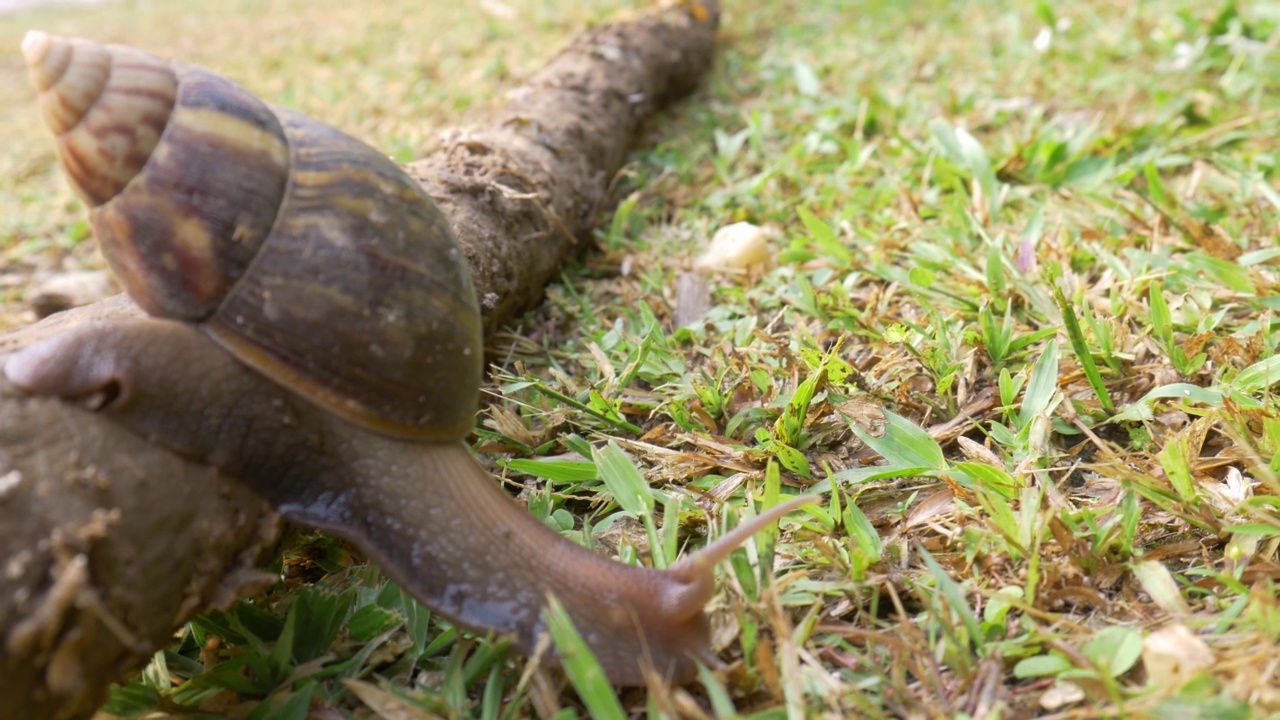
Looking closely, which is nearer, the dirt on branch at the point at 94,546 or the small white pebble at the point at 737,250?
the dirt on branch at the point at 94,546

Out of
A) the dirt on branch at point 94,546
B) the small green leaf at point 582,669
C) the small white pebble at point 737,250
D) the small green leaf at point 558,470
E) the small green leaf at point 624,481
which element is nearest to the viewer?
the dirt on branch at point 94,546

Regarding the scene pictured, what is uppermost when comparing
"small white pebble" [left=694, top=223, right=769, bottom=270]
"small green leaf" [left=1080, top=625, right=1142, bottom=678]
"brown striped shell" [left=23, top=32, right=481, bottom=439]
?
"brown striped shell" [left=23, top=32, right=481, bottom=439]

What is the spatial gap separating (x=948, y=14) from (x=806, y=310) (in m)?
3.34

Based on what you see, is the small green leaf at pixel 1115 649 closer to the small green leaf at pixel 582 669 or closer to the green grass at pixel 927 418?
the green grass at pixel 927 418

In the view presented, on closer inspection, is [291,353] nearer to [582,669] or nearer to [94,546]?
[94,546]

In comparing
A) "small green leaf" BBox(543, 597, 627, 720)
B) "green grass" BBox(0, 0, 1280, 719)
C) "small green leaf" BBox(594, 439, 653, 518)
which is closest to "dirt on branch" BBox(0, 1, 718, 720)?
"green grass" BBox(0, 0, 1280, 719)

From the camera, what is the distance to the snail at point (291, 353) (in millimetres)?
1469

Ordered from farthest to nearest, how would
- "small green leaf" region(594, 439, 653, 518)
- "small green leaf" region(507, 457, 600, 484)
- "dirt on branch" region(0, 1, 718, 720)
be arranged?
"small green leaf" region(507, 457, 600, 484), "small green leaf" region(594, 439, 653, 518), "dirt on branch" region(0, 1, 718, 720)

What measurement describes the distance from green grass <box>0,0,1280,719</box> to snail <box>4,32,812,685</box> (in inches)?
5.9

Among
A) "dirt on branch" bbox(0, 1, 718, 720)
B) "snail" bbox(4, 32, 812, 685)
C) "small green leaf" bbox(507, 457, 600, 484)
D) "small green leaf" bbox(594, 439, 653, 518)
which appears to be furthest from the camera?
"small green leaf" bbox(507, 457, 600, 484)

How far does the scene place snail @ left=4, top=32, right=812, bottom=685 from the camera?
1.47 m

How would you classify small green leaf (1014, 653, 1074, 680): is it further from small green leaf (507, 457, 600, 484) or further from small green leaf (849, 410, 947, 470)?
small green leaf (507, 457, 600, 484)

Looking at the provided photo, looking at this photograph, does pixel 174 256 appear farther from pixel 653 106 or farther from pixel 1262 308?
pixel 653 106

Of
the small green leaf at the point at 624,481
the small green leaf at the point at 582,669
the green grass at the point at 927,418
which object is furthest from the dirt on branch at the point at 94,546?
the small green leaf at the point at 624,481
